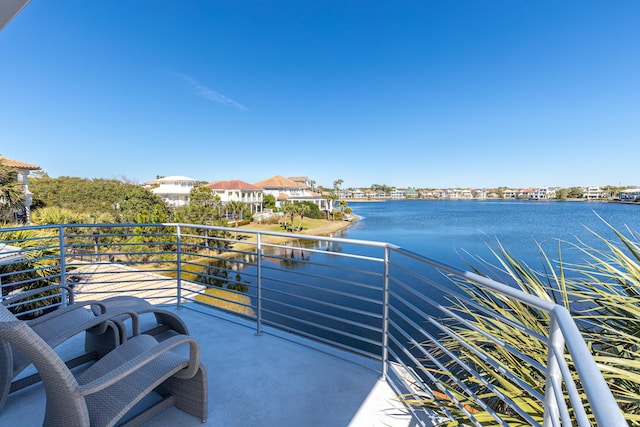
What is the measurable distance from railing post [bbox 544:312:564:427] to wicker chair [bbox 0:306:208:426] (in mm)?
1609

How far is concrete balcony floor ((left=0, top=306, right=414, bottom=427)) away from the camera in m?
1.81

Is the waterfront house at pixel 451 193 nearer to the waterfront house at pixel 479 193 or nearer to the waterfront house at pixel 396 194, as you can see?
the waterfront house at pixel 479 193

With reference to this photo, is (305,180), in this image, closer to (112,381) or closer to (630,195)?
(630,195)

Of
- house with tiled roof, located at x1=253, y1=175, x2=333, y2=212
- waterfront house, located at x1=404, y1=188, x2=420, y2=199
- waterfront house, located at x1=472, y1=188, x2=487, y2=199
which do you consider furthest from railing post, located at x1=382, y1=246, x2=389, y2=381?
waterfront house, located at x1=404, y1=188, x2=420, y2=199

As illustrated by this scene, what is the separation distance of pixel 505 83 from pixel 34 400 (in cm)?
2670

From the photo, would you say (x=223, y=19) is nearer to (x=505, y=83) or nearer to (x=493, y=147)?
(x=505, y=83)

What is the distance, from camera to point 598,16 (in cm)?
1089

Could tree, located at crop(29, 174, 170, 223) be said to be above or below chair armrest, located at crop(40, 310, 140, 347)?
above

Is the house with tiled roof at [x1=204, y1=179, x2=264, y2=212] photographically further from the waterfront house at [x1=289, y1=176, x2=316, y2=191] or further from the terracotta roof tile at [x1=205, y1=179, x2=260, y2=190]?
the waterfront house at [x1=289, y1=176, x2=316, y2=191]

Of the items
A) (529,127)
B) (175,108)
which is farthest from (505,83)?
(175,108)

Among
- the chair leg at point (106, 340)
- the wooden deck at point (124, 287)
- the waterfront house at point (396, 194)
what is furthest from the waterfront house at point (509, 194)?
the chair leg at point (106, 340)

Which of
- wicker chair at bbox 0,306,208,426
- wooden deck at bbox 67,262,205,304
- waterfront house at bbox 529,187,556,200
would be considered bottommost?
wooden deck at bbox 67,262,205,304

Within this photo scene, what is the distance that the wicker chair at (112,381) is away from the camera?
44.8 inches

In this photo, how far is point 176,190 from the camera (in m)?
41.8
